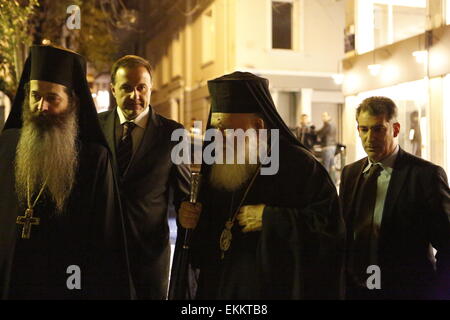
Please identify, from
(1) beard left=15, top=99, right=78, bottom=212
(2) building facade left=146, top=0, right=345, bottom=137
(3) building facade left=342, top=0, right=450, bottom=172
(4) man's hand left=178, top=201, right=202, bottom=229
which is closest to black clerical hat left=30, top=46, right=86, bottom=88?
(1) beard left=15, top=99, right=78, bottom=212

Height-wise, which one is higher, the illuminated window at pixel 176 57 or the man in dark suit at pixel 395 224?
the illuminated window at pixel 176 57

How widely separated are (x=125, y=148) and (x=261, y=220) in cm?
128

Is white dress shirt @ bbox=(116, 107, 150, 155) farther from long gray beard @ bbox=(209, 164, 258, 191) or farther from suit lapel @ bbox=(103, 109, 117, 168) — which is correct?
long gray beard @ bbox=(209, 164, 258, 191)

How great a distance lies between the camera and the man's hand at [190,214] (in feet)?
10.3

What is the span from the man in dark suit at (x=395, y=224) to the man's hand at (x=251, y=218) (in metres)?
0.65

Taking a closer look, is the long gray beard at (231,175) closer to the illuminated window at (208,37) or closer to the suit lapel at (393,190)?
the suit lapel at (393,190)

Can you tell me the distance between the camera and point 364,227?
3.29 meters

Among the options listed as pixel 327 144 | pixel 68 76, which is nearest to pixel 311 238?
pixel 68 76

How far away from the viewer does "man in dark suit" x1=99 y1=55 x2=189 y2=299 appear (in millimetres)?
3672

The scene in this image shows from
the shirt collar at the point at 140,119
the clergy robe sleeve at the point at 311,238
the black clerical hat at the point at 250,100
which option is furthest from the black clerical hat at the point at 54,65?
the clergy robe sleeve at the point at 311,238

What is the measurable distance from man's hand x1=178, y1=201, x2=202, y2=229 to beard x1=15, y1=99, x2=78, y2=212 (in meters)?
0.64

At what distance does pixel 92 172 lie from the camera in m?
3.24
